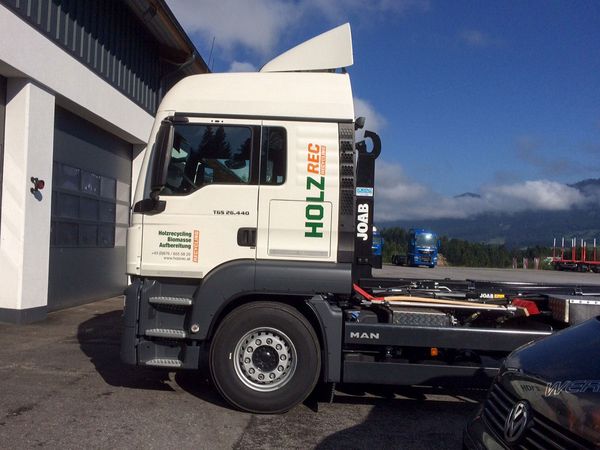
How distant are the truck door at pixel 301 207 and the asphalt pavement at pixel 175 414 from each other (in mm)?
1562

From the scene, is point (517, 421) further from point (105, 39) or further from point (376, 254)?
point (105, 39)

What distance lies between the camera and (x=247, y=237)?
5.92 metres

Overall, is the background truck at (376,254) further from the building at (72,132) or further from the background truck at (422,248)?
→ the background truck at (422,248)

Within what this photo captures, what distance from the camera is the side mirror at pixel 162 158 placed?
5828 mm

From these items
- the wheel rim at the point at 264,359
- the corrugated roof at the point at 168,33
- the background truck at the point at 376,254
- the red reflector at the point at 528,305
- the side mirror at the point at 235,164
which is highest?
the corrugated roof at the point at 168,33

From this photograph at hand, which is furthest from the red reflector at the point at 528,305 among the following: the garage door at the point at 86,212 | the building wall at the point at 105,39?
the garage door at the point at 86,212

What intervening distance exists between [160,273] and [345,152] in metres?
2.14

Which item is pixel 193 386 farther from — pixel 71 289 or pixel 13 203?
pixel 71 289

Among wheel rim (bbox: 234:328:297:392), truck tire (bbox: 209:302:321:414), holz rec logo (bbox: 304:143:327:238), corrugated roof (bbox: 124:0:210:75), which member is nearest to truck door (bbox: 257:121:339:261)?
holz rec logo (bbox: 304:143:327:238)

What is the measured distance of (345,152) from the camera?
19.5ft

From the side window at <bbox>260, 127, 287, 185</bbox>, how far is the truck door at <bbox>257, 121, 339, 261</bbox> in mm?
11

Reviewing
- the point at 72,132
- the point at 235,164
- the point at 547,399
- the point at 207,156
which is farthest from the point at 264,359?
the point at 72,132

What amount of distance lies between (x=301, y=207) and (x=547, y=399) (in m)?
3.26

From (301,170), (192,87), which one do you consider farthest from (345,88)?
(192,87)
